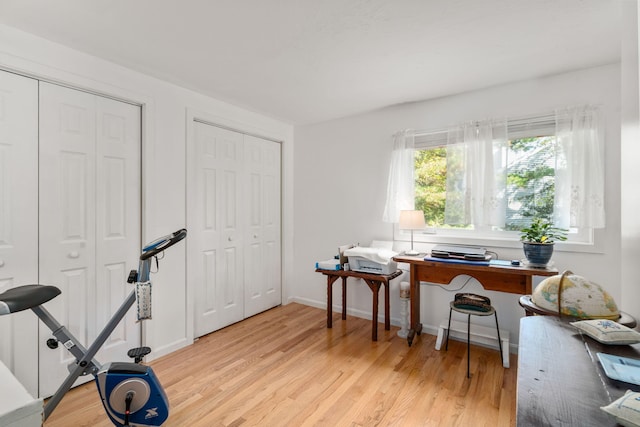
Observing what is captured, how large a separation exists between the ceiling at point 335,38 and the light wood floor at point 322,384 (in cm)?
231

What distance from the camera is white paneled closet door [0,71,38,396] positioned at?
5.97 feet

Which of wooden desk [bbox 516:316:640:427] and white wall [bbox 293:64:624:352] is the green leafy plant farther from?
wooden desk [bbox 516:316:640:427]

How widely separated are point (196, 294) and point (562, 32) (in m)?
Result: 3.41

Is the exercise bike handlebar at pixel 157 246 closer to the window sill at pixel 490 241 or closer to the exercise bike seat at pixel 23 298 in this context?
the exercise bike seat at pixel 23 298

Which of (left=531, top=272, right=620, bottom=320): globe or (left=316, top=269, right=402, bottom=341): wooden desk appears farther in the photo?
(left=316, top=269, right=402, bottom=341): wooden desk

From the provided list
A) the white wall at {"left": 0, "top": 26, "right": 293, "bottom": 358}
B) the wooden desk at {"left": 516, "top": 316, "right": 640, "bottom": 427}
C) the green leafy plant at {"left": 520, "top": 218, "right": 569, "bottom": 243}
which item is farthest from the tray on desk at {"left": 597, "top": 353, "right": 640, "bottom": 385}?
the white wall at {"left": 0, "top": 26, "right": 293, "bottom": 358}

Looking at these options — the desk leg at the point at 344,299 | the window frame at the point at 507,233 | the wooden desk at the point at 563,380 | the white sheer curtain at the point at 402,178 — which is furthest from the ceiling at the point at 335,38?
the desk leg at the point at 344,299

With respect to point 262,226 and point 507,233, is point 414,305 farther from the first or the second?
point 262,226

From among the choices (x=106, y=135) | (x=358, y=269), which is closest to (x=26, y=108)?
(x=106, y=135)

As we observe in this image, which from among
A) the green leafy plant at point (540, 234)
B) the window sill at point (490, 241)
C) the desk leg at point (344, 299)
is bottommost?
the desk leg at point (344, 299)

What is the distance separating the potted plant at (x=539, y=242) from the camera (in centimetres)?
225

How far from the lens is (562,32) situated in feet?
6.09

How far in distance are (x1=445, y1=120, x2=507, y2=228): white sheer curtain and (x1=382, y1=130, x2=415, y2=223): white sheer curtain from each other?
0.38 m

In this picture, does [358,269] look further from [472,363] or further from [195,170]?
[195,170]
